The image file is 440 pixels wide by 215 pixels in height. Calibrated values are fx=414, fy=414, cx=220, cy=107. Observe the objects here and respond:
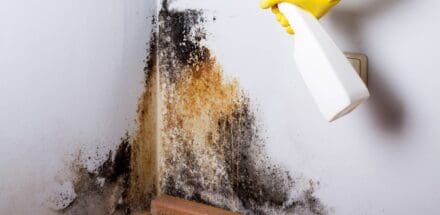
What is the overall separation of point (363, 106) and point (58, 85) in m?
0.79

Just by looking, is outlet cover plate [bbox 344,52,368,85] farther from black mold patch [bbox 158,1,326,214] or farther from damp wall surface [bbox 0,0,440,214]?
black mold patch [bbox 158,1,326,214]

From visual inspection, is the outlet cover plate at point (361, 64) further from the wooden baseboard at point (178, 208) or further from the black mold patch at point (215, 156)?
the wooden baseboard at point (178, 208)

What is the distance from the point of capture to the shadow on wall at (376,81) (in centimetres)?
100

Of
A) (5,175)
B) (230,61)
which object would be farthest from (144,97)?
(5,175)

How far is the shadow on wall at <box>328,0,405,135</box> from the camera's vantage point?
3.29 ft

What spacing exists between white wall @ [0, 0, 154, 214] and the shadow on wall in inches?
25.4

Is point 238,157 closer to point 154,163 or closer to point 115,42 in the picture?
point 154,163


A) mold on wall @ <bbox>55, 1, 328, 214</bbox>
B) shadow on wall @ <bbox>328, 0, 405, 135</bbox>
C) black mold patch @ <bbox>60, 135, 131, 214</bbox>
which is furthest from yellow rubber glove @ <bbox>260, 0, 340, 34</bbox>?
black mold patch @ <bbox>60, 135, 131, 214</bbox>

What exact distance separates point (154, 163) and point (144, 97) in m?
0.24

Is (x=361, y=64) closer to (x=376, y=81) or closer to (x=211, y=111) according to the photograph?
(x=376, y=81)

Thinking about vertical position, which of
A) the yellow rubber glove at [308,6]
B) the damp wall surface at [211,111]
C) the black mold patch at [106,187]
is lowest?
the black mold patch at [106,187]

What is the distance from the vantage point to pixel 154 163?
1454 mm

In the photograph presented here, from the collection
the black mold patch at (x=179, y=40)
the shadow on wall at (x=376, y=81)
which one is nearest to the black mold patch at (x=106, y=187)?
the black mold patch at (x=179, y=40)

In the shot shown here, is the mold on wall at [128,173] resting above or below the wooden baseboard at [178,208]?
above
